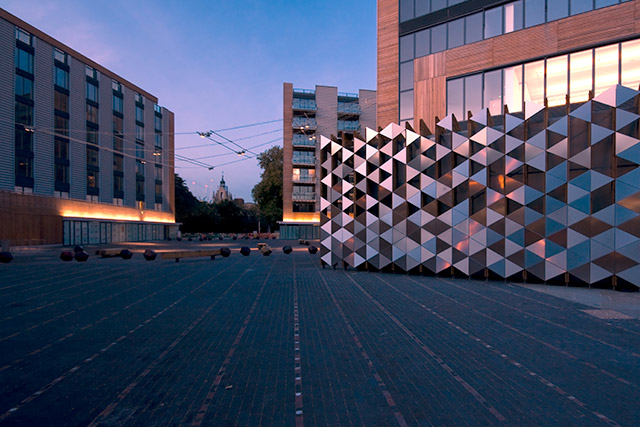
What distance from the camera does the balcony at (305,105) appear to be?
53.0m

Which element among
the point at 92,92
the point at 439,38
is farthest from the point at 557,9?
the point at 92,92

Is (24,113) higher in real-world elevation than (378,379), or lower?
higher

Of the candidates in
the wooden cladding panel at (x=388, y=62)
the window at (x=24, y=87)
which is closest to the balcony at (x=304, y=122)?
the wooden cladding panel at (x=388, y=62)

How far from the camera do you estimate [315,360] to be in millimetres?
5547

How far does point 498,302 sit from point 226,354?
7.81 m

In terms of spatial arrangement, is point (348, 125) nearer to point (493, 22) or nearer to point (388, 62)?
point (388, 62)

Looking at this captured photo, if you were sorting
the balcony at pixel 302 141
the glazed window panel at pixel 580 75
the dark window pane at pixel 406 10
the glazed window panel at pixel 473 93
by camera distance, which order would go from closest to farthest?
the glazed window panel at pixel 580 75 < the glazed window panel at pixel 473 93 < the dark window pane at pixel 406 10 < the balcony at pixel 302 141

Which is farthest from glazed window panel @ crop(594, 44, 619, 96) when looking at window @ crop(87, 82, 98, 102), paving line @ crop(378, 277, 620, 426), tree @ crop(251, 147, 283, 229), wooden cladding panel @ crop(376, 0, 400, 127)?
window @ crop(87, 82, 98, 102)

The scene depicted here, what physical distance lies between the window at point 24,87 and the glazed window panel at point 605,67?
4771 cm

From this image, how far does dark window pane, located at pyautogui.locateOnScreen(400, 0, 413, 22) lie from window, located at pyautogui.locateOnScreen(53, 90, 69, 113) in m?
38.9

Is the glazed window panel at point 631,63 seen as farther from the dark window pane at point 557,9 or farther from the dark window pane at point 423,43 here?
the dark window pane at point 423,43

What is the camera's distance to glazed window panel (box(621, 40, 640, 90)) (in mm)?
14867

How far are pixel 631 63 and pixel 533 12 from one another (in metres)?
5.17

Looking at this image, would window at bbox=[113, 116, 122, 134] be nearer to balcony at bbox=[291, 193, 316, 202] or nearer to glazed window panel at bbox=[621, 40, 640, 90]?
balcony at bbox=[291, 193, 316, 202]
